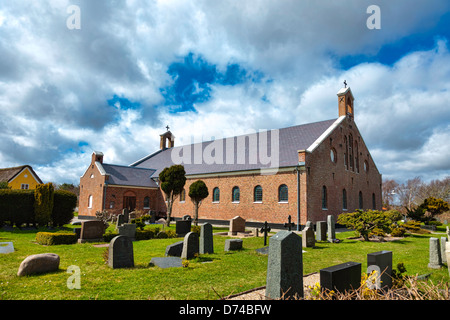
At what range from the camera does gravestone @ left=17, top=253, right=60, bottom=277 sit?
7.18 meters

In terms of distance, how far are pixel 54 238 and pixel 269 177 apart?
53.3ft

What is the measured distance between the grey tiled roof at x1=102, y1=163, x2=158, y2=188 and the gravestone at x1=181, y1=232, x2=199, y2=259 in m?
22.9

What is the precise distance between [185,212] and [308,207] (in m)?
14.3

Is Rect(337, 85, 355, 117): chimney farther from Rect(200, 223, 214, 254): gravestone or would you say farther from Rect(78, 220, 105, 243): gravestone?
Rect(78, 220, 105, 243): gravestone

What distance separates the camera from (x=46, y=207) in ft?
63.7

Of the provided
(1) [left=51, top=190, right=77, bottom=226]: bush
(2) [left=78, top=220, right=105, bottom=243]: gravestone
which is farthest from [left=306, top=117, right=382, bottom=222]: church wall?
(1) [left=51, top=190, right=77, bottom=226]: bush

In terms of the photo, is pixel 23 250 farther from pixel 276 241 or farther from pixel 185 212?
pixel 185 212

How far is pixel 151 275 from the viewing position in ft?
24.4

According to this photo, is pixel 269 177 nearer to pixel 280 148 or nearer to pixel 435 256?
pixel 280 148

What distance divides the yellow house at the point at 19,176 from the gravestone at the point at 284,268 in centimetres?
3982

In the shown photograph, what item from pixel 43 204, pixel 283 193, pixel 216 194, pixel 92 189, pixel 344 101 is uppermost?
pixel 344 101

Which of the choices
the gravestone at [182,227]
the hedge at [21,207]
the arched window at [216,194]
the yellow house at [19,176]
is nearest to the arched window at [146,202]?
the arched window at [216,194]

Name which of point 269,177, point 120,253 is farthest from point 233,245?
point 269,177
